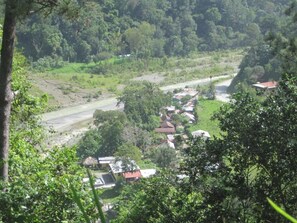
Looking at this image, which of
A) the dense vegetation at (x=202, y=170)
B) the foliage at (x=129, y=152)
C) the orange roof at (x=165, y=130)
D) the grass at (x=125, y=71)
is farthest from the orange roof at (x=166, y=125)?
the dense vegetation at (x=202, y=170)

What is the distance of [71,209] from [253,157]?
4.91 feet

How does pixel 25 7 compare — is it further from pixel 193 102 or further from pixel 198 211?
pixel 193 102

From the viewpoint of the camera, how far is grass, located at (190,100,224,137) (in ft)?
67.4

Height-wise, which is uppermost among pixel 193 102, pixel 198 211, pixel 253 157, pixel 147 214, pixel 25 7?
pixel 25 7

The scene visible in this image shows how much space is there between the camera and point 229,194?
3.85m

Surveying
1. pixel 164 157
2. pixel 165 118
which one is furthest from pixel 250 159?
pixel 165 118

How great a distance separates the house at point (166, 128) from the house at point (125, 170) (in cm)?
423

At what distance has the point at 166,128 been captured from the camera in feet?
68.6

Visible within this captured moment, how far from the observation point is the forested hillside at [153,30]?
33.4 metres

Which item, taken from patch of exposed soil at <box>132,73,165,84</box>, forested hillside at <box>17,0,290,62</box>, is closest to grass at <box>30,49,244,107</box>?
patch of exposed soil at <box>132,73,165,84</box>

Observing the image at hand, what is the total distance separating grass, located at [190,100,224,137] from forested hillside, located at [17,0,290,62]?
30.0ft

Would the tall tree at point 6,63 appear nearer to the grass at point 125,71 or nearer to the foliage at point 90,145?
the foliage at point 90,145

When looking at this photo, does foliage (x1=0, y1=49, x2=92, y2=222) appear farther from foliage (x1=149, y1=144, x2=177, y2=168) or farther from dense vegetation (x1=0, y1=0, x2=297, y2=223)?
foliage (x1=149, y1=144, x2=177, y2=168)

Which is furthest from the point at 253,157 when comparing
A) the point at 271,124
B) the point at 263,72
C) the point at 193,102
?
the point at 263,72
